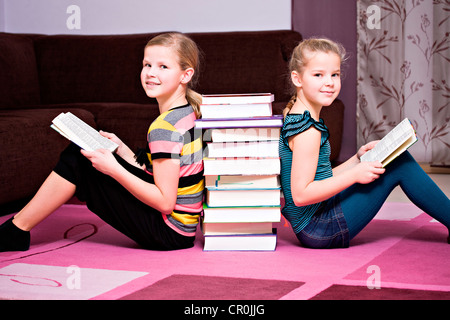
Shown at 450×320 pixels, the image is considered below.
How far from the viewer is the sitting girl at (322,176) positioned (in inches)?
65.5

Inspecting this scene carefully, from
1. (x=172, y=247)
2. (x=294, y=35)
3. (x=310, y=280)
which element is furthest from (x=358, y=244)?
(x=294, y=35)

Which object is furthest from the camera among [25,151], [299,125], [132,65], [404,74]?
[404,74]

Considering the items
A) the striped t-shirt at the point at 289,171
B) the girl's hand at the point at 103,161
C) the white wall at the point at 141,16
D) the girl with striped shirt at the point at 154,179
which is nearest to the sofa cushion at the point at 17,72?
the white wall at the point at 141,16

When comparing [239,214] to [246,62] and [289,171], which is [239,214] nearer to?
[289,171]

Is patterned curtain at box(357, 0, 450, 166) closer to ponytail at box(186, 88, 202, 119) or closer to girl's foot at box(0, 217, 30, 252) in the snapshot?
ponytail at box(186, 88, 202, 119)

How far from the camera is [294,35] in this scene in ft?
11.4

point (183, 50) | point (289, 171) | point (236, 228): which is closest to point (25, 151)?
point (183, 50)

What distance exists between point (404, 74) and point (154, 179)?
2.52m

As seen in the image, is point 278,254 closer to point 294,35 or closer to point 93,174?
point 93,174

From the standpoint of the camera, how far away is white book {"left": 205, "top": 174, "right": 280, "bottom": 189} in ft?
5.72

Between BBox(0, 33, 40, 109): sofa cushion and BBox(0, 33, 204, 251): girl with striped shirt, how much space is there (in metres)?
1.65

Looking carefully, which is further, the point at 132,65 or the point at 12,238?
the point at 132,65

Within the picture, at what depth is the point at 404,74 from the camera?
3785 mm

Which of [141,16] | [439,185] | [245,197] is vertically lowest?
[439,185]
